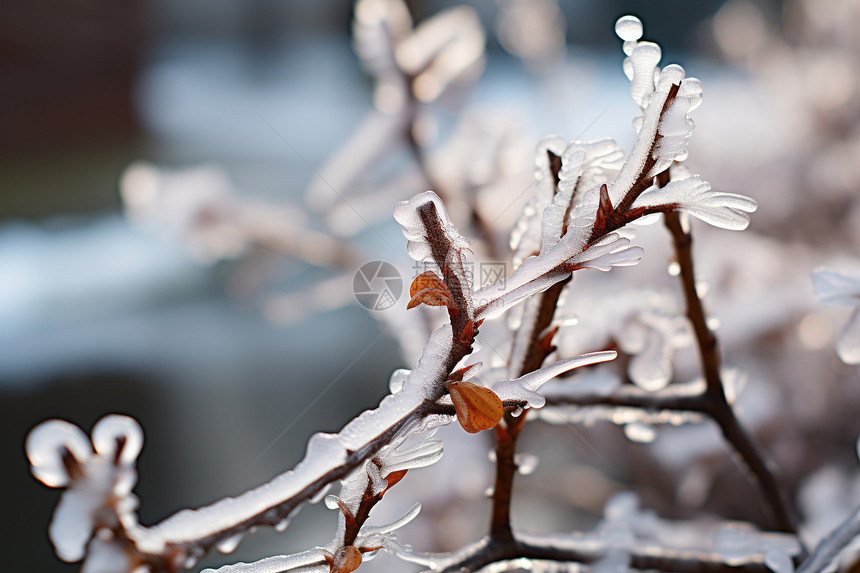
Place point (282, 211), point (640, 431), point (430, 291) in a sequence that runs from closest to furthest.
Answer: point (430, 291) → point (640, 431) → point (282, 211)

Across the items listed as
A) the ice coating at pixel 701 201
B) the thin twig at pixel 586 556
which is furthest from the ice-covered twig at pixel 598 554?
the ice coating at pixel 701 201

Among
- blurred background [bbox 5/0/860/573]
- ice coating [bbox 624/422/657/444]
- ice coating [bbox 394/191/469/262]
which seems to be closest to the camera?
ice coating [bbox 394/191/469/262]

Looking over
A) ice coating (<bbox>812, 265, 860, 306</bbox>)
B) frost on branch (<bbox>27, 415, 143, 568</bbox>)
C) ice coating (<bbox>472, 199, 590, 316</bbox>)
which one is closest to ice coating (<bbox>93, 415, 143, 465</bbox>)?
frost on branch (<bbox>27, 415, 143, 568</bbox>)

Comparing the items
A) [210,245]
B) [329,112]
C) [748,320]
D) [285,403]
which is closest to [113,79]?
[329,112]

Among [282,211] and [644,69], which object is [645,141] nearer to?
[644,69]

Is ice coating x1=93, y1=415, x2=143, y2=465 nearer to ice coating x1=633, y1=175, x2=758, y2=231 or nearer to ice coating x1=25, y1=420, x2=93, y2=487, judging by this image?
ice coating x1=25, y1=420, x2=93, y2=487

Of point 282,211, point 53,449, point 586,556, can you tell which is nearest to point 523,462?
point 586,556

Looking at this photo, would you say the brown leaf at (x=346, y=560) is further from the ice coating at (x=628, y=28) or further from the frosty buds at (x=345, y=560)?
the ice coating at (x=628, y=28)

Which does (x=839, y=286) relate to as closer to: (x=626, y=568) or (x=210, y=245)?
(x=626, y=568)
